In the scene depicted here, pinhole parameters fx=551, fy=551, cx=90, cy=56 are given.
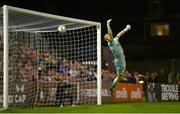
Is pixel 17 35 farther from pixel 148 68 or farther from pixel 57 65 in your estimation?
pixel 148 68

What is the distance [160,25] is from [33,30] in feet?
90.3

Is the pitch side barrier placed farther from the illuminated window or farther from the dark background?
the illuminated window

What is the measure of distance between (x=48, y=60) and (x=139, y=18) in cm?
2577

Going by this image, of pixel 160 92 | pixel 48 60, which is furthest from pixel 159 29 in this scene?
pixel 48 60

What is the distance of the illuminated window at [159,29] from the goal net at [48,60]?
24.4 m

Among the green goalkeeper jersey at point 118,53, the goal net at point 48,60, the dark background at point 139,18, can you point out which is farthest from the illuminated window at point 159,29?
the green goalkeeper jersey at point 118,53

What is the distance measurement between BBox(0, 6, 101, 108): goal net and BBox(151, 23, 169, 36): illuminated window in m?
24.4

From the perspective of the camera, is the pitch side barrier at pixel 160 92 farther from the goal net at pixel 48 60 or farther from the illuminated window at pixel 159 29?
the illuminated window at pixel 159 29

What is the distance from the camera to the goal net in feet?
54.5

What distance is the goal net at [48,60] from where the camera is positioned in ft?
54.5

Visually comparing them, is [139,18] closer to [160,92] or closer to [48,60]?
[160,92]

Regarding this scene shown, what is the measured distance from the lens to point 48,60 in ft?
64.5

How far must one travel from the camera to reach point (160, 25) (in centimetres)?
4503

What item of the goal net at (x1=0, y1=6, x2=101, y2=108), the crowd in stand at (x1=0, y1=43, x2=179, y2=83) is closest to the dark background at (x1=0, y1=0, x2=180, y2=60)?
the goal net at (x1=0, y1=6, x2=101, y2=108)
